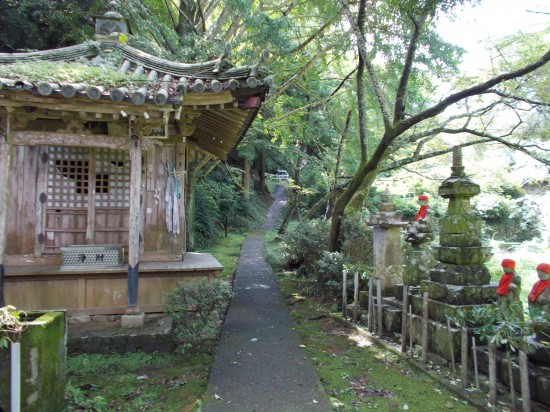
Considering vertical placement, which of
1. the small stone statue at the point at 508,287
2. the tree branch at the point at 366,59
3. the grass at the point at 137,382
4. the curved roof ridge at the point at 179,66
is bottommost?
the grass at the point at 137,382

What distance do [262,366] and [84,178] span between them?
→ 4.68 metres

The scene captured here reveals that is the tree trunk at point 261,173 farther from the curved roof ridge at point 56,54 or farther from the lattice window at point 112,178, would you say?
the lattice window at point 112,178

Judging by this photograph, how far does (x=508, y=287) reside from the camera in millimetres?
4973

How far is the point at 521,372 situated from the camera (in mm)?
3662

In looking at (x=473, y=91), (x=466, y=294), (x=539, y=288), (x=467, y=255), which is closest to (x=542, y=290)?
(x=539, y=288)

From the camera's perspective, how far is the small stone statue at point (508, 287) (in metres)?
4.93

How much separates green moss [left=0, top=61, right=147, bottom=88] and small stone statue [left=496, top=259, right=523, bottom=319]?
5809mm

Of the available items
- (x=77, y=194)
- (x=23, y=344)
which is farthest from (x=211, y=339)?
(x=77, y=194)

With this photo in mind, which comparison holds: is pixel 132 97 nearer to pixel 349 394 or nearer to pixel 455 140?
pixel 349 394

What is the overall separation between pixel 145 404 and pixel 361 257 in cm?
631

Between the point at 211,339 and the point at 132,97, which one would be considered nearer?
the point at 132,97

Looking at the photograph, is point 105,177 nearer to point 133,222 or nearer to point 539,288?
point 133,222

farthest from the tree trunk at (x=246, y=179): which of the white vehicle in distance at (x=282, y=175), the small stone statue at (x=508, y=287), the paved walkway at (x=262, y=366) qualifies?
the small stone statue at (x=508, y=287)

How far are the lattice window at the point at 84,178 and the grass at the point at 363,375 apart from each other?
4505 mm
